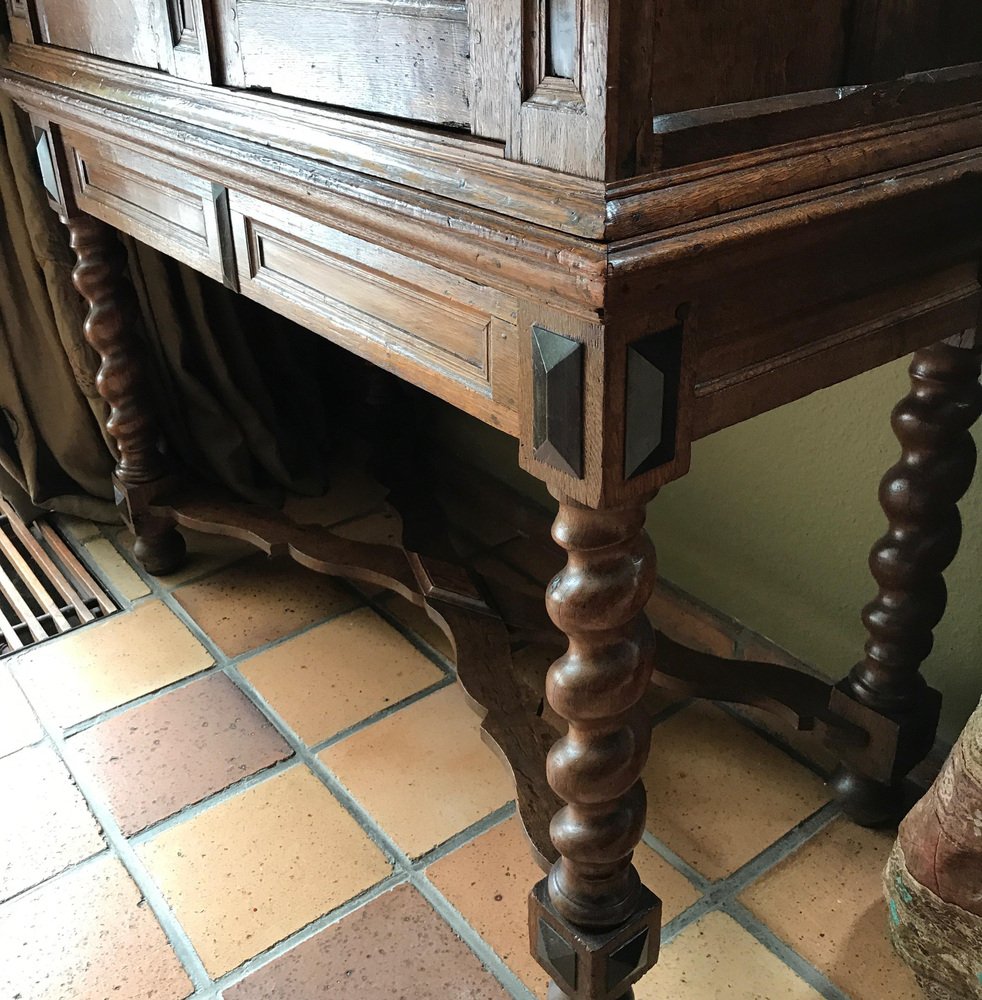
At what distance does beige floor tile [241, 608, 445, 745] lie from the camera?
62.9 inches

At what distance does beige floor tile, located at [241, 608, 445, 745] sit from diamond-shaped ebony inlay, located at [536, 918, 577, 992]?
582 millimetres

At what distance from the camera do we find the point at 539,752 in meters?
1.27

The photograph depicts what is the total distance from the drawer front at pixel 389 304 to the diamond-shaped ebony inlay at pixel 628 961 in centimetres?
57

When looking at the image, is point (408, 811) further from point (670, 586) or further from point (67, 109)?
point (67, 109)

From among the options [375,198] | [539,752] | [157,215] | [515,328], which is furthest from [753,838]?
[157,215]

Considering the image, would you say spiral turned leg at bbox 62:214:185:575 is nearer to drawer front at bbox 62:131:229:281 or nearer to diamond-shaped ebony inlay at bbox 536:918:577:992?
drawer front at bbox 62:131:229:281

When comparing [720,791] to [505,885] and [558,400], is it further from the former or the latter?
[558,400]

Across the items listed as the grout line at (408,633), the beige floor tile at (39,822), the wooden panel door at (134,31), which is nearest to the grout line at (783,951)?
the grout line at (408,633)

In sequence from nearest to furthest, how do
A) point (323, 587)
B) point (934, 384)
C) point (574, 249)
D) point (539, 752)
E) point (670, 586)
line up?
point (574, 249) → point (934, 384) → point (539, 752) → point (670, 586) → point (323, 587)

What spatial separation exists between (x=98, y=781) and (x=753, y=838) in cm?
93

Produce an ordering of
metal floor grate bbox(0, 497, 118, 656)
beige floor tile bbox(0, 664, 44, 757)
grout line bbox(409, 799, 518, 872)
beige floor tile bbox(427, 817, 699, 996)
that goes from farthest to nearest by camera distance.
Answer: metal floor grate bbox(0, 497, 118, 656) → beige floor tile bbox(0, 664, 44, 757) → grout line bbox(409, 799, 518, 872) → beige floor tile bbox(427, 817, 699, 996)

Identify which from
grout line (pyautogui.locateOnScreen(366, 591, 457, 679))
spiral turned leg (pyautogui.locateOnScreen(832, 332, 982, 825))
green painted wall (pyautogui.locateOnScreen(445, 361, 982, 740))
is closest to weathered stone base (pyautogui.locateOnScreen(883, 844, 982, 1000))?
spiral turned leg (pyautogui.locateOnScreen(832, 332, 982, 825))

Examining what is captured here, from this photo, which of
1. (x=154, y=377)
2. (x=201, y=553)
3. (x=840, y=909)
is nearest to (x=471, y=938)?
(x=840, y=909)

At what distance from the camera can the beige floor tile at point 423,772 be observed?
140 centimetres
